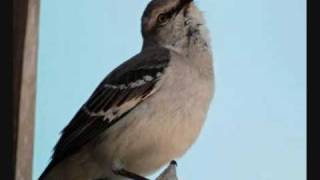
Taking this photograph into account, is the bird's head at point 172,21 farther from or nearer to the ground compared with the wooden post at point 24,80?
farther from the ground

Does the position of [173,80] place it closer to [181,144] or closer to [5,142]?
[181,144]

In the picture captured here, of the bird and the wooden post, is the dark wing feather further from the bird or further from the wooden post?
the wooden post
